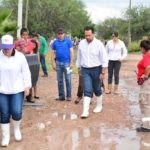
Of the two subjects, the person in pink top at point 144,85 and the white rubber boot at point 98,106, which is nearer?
the person in pink top at point 144,85

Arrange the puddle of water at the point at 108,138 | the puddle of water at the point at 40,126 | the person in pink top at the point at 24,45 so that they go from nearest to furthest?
the puddle of water at the point at 108,138, the puddle of water at the point at 40,126, the person in pink top at the point at 24,45

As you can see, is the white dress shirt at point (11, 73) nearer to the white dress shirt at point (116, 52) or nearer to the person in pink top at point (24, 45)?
the person in pink top at point (24, 45)

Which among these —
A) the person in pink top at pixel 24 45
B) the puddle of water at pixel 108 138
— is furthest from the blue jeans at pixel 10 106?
the person in pink top at pixel 24 45

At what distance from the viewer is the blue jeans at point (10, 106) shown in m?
7.84

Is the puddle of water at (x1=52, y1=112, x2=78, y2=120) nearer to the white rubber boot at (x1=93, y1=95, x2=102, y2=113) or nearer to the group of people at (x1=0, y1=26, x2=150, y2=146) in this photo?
the group of people at (x1=0, y1=26, x2=150, y2=146)

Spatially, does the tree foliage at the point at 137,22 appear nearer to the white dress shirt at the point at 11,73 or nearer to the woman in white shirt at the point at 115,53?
the woman in white shirt at the point at 115,53

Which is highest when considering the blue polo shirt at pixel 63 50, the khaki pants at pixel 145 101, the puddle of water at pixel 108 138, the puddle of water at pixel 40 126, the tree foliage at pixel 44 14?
the tree foliage at pixel 44 14

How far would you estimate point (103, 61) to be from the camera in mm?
10148

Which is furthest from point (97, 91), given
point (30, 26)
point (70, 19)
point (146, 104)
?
point (70, 19)

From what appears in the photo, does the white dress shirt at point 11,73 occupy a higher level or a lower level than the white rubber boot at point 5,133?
higher

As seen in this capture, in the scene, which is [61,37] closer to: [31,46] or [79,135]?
[31,46]

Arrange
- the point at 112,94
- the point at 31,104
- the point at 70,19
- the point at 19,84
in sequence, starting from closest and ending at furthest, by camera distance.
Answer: the point at 19,84 < the point at 31,104 < the point at 112,94 < the point at 70,19

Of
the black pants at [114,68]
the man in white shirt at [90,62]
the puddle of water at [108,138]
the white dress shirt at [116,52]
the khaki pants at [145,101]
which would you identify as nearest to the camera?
the puddle of water at [108,138]

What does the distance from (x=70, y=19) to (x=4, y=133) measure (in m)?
47.9
